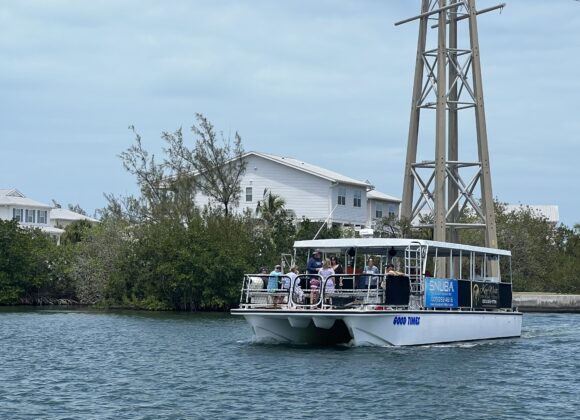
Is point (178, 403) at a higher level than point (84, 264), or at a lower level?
lower

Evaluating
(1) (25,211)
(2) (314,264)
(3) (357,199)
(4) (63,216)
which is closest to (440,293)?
(2) (314,264)

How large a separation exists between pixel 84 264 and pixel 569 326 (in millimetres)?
31308

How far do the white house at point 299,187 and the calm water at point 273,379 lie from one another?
139 feet

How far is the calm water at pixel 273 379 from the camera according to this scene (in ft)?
77.4

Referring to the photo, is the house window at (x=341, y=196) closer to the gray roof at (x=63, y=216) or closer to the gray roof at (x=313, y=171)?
the gray roof at (x=313, y=171)

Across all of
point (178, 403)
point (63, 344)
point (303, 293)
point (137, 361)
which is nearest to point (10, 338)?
point (63, 344)

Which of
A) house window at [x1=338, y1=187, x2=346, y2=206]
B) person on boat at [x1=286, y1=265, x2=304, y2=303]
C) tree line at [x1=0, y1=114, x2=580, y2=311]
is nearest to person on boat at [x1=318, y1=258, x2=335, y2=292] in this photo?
person on boat at [x1=286, y1=265, x2=304, y2=303]

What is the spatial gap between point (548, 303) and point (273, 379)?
138 ft

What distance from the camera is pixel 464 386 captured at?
27062mm

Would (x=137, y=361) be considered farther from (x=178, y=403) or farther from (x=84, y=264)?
(x=84, y=264)

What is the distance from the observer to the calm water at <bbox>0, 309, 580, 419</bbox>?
23.6m

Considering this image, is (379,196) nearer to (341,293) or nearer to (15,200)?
(15,200)

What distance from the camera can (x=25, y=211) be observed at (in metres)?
119

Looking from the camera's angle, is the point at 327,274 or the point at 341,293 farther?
the point at 327,274
